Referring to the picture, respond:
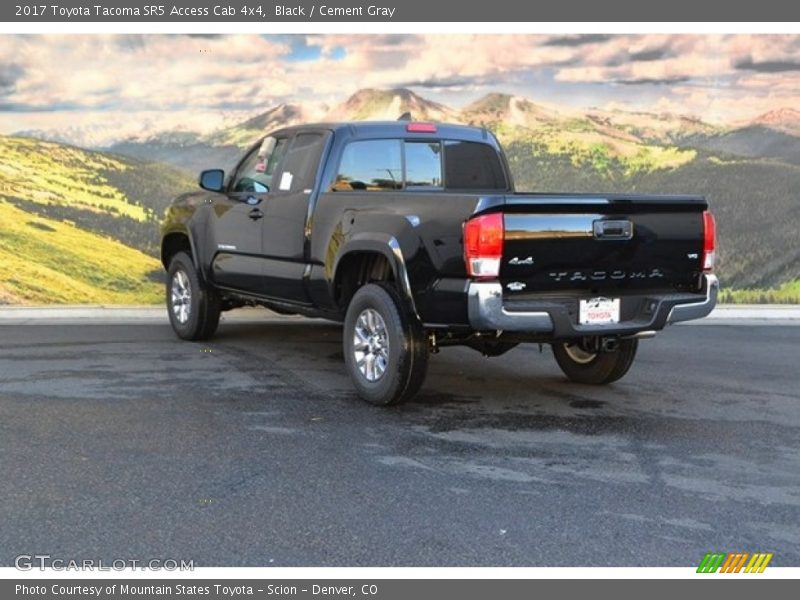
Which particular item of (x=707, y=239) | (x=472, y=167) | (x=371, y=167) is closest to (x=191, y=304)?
(x=371, y=167)

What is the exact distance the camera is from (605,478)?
4.84 metres

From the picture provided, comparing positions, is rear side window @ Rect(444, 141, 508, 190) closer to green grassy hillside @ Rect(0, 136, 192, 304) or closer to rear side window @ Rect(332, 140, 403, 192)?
rear side window @ Rect(332, 140, 403, 192)

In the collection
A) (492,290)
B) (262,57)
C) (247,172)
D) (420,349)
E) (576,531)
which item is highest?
(262,57)

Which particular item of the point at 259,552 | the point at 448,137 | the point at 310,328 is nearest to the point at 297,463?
the point at 259,552

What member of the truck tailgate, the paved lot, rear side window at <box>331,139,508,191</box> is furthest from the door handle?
rear side window at <box>331,139,508,191</box>

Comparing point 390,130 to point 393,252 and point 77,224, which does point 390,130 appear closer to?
point 393,252

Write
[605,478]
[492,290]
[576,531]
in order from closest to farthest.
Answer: [576,531] < [605,478] < [492,290]

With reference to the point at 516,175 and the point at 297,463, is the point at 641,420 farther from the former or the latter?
the point at 516,175

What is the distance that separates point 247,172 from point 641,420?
4.04 m

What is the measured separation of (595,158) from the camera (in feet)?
44.6

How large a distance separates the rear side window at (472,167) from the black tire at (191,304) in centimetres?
250

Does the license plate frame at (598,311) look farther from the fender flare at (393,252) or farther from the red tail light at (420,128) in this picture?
the red tail light at (420,128)

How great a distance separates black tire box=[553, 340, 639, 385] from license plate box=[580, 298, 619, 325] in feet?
2.68

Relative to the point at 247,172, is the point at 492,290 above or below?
below
